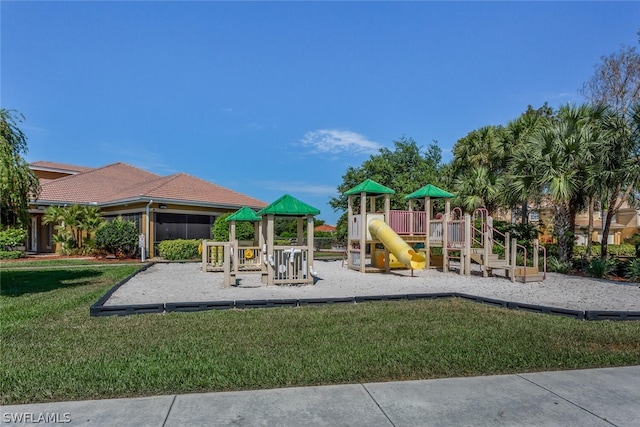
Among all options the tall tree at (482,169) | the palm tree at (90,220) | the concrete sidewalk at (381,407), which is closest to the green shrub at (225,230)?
the palm tree at (90,220)

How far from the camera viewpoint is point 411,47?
48.4ft

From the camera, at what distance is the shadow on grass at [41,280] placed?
397 inches

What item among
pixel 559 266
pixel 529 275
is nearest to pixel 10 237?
pixel 529 275

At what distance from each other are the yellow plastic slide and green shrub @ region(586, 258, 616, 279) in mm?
5591

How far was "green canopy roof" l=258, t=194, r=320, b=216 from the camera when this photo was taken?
11.7m

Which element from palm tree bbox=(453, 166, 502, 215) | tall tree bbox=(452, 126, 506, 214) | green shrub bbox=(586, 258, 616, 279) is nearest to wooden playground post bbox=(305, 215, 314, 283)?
green shrub bbox=(586, 258, 616, 279)

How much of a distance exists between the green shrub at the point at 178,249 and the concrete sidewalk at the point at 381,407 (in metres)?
17.5

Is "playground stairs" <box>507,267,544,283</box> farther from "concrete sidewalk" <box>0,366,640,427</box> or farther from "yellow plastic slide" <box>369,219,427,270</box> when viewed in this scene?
"concrete sidewalk" <box>0,366,640,427</box>

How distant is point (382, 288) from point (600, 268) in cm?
792

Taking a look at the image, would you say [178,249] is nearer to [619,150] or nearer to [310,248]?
[310,248]

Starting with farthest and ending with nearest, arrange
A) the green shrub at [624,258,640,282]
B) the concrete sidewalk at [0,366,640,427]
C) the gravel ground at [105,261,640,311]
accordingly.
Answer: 1. the green shrub at [624,258,640,282]
2. the gravel ground at [105,261,640,311]
3. the concrete sidewalk at [0,366,640,427]

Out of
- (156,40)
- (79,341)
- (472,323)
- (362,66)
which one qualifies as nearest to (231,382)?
(79,341)

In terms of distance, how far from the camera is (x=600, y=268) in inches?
532

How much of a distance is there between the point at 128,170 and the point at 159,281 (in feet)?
72.5
